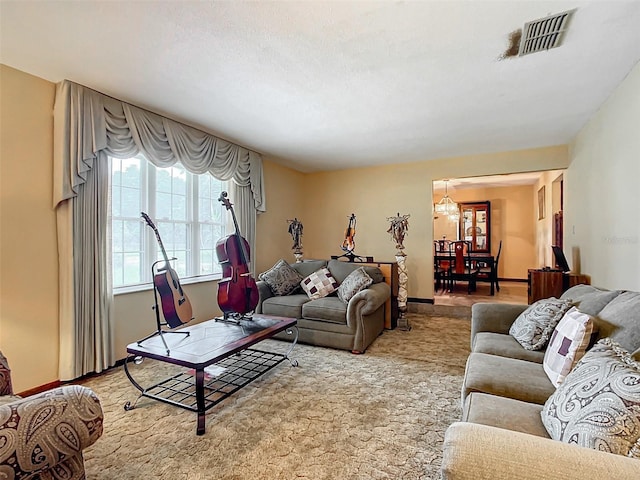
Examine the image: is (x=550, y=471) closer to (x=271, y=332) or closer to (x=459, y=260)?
(x=271, y=332)

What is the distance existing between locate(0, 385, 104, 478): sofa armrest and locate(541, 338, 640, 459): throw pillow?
68.7 inches

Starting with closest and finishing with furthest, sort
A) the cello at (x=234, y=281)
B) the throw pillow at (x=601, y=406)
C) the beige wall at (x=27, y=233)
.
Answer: the throw pillow at (x=601, y=406) < the beige wall at (x=27, y=233) < the cello at (x=234, y=281)

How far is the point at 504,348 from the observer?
7.06ft

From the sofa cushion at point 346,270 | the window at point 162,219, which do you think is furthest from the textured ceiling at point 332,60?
the sofa cushion at point 346,270

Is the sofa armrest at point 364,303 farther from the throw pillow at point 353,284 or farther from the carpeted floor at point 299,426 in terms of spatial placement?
the carpeted floor at point 299,426

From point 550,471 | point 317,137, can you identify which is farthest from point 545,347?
point 317,137

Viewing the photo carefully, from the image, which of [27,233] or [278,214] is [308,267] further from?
[27,233]

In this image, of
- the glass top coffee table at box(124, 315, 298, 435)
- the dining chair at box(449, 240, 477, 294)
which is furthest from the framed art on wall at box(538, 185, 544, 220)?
the glass top coffee table at box(124, 315, 298, 435)

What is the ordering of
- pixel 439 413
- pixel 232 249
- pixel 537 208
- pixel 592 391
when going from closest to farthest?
pixel 592 391 → pixel 439 413 → pixel 232 249 → pixel 537 208

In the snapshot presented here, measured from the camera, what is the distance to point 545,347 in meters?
2.09

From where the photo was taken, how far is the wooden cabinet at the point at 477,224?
26.3 feet

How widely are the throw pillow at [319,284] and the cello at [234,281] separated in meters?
1.13

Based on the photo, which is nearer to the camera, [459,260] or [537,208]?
[459,260]

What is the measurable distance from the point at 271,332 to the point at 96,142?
7.59 feet
